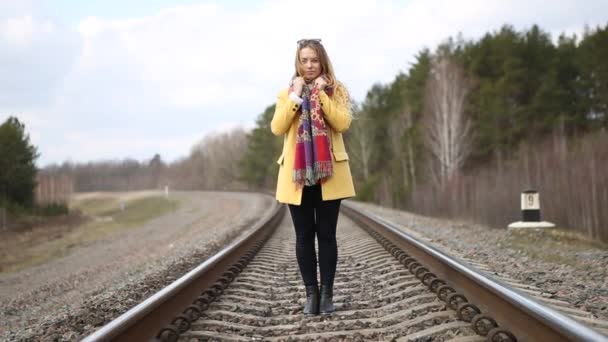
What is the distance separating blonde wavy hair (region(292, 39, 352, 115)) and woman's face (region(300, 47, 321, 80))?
0.7 inches

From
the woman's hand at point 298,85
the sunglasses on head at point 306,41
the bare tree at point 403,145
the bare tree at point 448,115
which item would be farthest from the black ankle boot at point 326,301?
the bare tree at point 403,145

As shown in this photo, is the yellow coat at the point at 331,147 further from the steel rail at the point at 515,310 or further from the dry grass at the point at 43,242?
the dry grass at the point at 43,242

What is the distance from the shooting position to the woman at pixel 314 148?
4.09 meters

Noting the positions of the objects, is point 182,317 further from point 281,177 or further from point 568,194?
point 568,194

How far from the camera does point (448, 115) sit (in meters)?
38.8

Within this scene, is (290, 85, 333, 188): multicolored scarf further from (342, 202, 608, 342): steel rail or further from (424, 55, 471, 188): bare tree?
(424, 55, 471, 188): bare tree

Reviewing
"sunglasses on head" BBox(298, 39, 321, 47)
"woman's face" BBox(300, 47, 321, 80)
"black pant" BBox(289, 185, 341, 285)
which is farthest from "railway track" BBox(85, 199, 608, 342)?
"sunglasses on head" BBox(298, 39, 321, 47)

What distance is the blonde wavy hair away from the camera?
417 centimetres

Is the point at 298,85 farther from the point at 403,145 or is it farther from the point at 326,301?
the point at 403,145

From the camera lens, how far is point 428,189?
3059 centimetres

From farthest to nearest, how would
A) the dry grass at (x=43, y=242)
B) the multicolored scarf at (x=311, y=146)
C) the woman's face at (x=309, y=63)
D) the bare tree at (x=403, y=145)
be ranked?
the bare tree at (x=403, y=145) → the dry grass at (x=43, y=242) → the woman's face at (x=309, y=63) → the multicolored scarf at (x=311, y=146)

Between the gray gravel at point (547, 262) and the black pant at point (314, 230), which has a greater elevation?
the black pant at point (314, 230)

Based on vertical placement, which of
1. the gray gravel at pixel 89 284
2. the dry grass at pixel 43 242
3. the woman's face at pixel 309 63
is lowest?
the dry grass at pixel 43 242

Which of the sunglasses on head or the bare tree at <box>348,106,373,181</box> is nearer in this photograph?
the sunglasses on head
